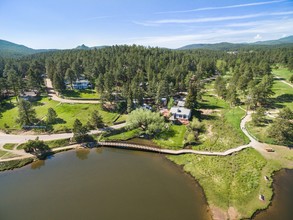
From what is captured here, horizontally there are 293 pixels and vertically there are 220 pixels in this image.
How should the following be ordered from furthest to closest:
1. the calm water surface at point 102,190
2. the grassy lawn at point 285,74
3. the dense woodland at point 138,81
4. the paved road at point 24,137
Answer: the grassy lawn at point 285,74 → the dense woodland at point 138,81 → the paved road at point 24,137 → the calm water surface at point 102,190

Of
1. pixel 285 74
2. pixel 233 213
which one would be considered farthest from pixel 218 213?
pixel 285 74

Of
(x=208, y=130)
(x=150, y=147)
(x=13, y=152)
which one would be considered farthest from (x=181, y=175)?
(x=13, y=152)

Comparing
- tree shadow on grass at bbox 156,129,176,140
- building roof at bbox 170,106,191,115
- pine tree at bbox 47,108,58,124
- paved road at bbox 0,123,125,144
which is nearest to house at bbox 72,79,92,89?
pine tree at bbox 47,108,58,124

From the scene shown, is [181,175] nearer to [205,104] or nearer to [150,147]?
[150,147]

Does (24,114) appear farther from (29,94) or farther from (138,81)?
(138,81)

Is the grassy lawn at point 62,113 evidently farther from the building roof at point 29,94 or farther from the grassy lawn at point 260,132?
the grassy lawn at point 260,132

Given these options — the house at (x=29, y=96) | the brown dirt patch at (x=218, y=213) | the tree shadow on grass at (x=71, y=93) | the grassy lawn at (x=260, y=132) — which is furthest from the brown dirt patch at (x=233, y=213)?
the house at (x=29, y=96)
